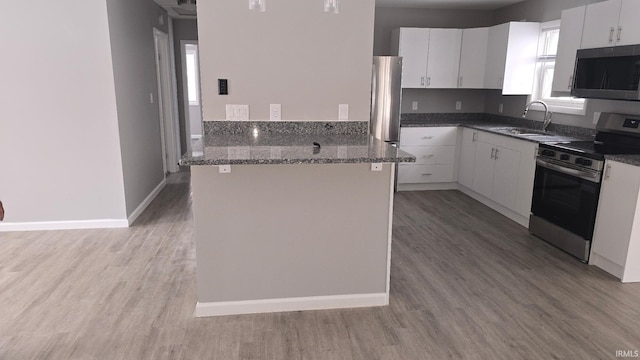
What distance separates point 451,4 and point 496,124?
1667 mm

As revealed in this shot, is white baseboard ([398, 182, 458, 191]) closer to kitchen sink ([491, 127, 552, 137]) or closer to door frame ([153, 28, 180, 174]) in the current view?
kitchen sink ([491, 127, 552, 137])

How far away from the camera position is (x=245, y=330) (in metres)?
2.55

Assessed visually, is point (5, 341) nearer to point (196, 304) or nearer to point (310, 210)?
point (196, 304)

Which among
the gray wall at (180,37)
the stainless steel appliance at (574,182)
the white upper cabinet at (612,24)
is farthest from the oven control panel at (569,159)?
the gray wall at (180,37)

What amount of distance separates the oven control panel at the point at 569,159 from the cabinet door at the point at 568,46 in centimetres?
68

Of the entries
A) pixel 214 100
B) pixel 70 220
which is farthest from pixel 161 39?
pixel 214 100

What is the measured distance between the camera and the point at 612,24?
3.50 meters

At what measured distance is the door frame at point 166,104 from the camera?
19.5ft

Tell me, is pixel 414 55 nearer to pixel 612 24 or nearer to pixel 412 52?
pixel 412 52

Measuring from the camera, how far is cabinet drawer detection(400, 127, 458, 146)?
18.2 ft

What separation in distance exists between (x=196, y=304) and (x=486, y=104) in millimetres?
5024

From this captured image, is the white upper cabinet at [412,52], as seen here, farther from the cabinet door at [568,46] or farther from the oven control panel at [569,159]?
the oven control panel at [569,159]

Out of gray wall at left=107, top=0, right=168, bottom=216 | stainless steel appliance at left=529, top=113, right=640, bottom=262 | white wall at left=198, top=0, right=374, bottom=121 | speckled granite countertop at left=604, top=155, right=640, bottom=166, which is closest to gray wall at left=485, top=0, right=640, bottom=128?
stainless steel appliance at left=529, top=113, right=640, bottom=262

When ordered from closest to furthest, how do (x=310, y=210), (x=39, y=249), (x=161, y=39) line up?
1. (x=310, y=210)
2. (x=39, y=249)
3. (x=161, y=39)
